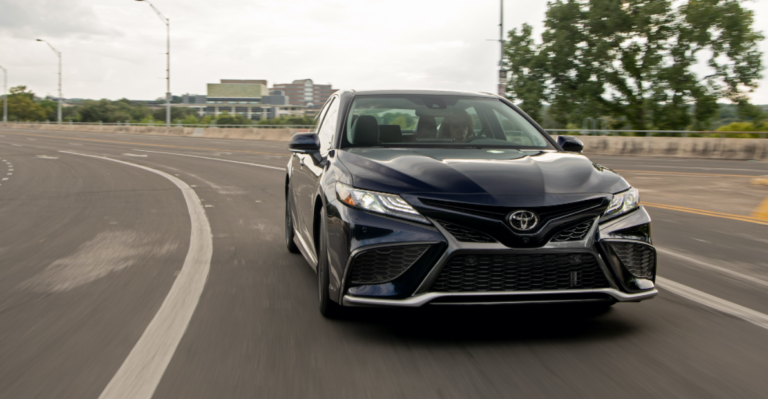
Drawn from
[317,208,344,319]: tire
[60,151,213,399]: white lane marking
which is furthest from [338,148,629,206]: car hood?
[60,151,213,399]: white lane marking

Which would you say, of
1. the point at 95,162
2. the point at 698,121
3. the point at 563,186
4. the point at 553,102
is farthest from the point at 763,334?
the point at 553,102

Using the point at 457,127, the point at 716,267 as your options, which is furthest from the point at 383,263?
the point at 716,267

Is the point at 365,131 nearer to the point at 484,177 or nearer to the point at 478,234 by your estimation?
the point at 484,177

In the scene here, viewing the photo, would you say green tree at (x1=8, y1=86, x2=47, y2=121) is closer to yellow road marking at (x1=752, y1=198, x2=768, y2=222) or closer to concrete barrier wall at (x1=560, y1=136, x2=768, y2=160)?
concrete barrier wall at (x1=560, y1=136, x2=768, y2=160)

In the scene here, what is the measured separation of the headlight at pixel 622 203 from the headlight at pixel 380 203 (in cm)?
102

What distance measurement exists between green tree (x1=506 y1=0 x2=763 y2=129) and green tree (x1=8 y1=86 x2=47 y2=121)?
14045 cm

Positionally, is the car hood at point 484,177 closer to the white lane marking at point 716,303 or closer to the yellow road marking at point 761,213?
the white lane marking at point 716,303

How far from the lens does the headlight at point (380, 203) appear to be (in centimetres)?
392

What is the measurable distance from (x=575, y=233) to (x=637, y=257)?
46 cm

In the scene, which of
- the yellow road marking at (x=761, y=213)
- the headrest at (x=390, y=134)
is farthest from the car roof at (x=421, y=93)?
the yellow road marking at (x=761, y=213)

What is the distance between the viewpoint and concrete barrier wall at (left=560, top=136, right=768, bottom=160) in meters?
28.2

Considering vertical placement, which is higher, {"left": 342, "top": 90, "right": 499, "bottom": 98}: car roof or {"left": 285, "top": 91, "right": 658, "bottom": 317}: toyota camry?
{"left": 342, "top": 90, "right": 499, "bottom": 98}: car roof

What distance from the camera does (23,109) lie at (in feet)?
543

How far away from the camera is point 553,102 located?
4850 centimetres
